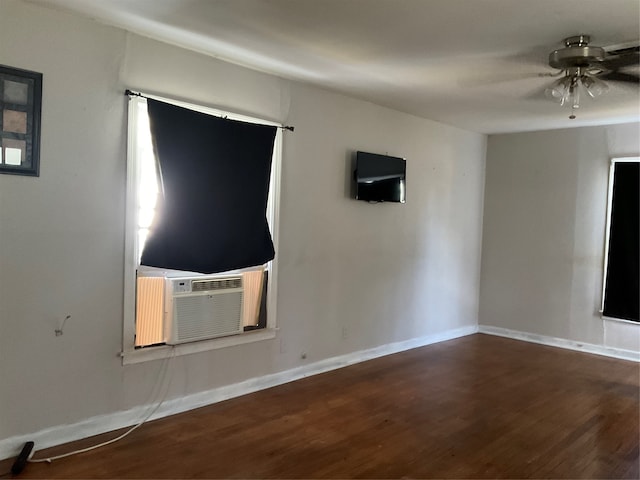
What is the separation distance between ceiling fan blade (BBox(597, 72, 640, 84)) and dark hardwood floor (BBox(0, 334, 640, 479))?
2299 millimetres

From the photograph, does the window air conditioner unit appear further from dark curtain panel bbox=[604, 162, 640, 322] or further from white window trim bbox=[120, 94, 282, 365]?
dark curtain panel bbox=[604, 162, 640, 322]

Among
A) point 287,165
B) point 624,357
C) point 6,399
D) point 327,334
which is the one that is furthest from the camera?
point 624,357

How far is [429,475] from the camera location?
2631mm

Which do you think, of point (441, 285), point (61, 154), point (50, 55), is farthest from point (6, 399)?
point (441, 285)

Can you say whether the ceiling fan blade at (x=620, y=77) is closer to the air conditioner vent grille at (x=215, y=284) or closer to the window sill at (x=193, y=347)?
the air conditioner vent grille at (x=215, y=284)

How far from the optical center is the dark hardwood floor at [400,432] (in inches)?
105

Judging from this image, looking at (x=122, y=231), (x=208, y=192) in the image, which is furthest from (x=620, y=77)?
(x=122, y=231)

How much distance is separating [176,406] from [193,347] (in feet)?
1.29

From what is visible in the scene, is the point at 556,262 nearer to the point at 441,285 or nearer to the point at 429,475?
the point at 441,285

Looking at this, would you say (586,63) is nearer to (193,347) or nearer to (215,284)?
(215,284)

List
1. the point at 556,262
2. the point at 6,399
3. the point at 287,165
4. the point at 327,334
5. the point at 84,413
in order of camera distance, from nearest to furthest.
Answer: the point at 6,399 → the point at 84,413 → the point at 287,165 → the point at 327,334 → the point at 556,262

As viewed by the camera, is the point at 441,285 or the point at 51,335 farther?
the point at 441,285

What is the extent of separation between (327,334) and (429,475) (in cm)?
182

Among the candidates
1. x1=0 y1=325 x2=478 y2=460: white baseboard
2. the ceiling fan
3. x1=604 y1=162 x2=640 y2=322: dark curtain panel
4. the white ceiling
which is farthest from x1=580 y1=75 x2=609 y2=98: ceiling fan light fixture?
x1=0 y1=325 x2=478 y2=460: white baseboard
